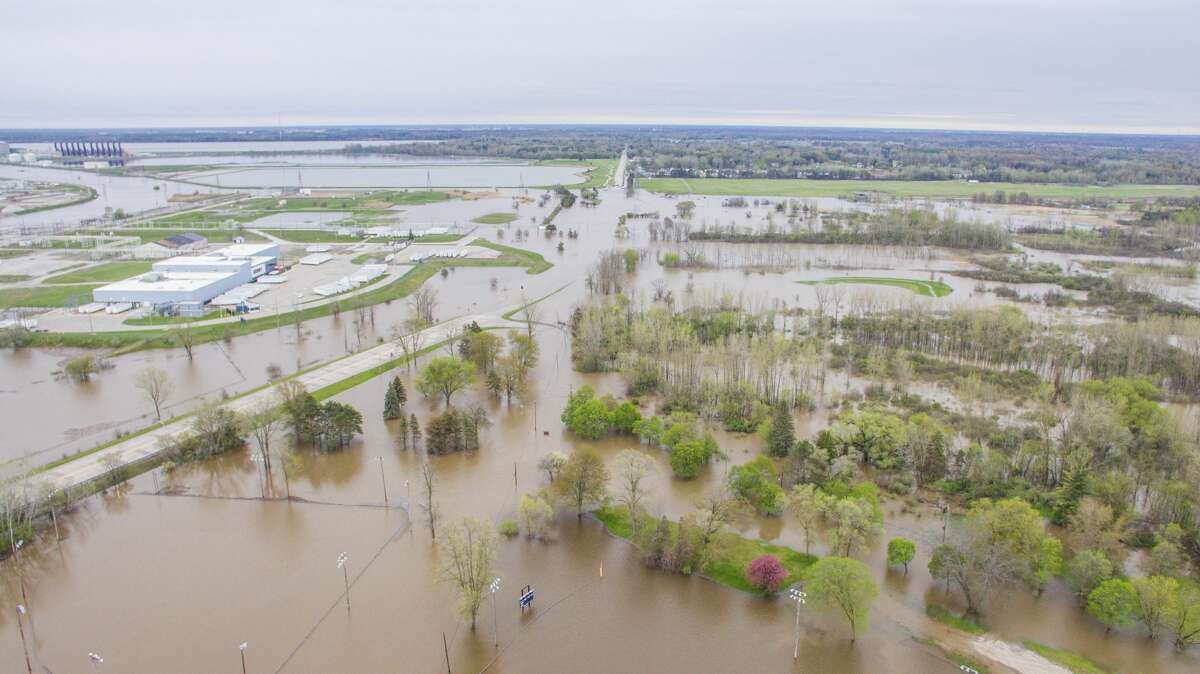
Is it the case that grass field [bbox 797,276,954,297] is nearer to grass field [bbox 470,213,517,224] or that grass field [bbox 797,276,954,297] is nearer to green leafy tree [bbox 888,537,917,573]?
green leafy tree [bbox 888,537,917,573]

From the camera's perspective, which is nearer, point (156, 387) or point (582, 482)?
point (582, 482)

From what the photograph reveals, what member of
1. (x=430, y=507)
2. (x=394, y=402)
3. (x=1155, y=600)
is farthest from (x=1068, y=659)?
(x=394, y=402)

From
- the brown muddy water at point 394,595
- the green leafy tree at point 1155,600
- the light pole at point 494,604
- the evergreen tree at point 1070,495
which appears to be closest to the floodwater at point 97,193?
the brown muddy water at point 394,595

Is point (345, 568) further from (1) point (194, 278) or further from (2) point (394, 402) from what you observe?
(1) point (194, 278)

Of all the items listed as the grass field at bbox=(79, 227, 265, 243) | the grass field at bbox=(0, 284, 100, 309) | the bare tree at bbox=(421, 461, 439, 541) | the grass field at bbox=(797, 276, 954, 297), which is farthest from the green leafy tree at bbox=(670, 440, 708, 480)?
the grass field at bbox=(79, 227, 265, 243)

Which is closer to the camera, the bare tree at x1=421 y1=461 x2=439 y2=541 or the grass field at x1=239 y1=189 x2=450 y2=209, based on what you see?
the bare tree at x1=421 y1=461 x2=439 y2=541

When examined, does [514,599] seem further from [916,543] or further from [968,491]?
[968,491]

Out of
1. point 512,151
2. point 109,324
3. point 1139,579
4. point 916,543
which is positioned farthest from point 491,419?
point 512,151
